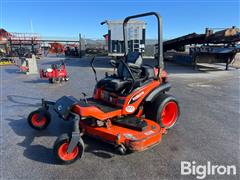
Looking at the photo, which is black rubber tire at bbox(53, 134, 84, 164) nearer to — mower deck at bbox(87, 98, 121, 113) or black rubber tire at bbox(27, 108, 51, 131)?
mower deck at bbox(87, 98, 121, 113)

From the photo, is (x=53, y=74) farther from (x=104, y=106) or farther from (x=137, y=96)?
(x=137, y=96)

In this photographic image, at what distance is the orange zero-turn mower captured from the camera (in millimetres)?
3021

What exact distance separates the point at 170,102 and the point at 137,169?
5.51 ft

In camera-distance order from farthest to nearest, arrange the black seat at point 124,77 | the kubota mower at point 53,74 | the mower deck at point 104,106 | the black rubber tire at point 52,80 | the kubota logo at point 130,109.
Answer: the black rubber tire at point 52,80, the kubota mower at point 53,74, the black seat at point 124,77, the kubota logo at point 130,109, the mower deck at point 104,106

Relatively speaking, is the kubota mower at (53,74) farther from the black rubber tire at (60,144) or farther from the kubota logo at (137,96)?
the black rubber tire at (60,144)

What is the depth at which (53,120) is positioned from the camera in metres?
4.60

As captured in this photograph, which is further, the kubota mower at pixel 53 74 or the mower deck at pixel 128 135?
the kubota mower at pixel 53 74

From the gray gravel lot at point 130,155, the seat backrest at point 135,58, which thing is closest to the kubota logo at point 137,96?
the seat backrest at point 135,58

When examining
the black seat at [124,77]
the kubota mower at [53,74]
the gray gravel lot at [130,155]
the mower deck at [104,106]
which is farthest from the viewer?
the kubota mower at [53,74]

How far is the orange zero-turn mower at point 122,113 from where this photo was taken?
3.02 metres

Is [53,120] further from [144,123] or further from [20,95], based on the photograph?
[20,95]

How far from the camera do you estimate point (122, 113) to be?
12.0 ft

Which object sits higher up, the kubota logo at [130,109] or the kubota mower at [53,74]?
the kubota mower at [53,74]

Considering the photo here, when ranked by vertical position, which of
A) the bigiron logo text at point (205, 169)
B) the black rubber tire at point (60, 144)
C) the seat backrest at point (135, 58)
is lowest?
the bigiron logo text at point (205, 169)
